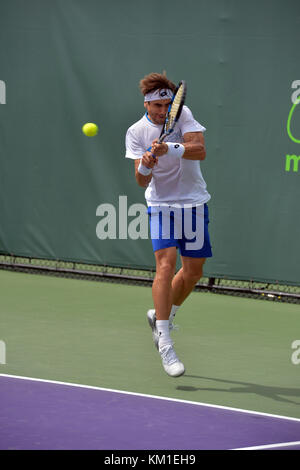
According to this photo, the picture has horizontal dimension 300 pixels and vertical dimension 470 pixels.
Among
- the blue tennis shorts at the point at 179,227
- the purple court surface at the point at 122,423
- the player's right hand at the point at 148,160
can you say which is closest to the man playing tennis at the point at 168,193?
the blue tennis shorts at the point at 179,227

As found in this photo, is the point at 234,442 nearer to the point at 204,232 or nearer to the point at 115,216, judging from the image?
the point at 204,232

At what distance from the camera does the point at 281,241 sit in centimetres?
748

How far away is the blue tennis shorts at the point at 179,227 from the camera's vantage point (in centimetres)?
527

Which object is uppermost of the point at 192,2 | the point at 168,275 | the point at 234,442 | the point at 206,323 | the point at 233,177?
the point at 192,2

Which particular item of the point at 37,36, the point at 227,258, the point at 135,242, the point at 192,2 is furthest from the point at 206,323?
the point at 37,36

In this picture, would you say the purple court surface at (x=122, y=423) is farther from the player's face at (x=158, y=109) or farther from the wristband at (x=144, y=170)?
the player's face at (x=158, y=109)

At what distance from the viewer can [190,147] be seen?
5160 mm

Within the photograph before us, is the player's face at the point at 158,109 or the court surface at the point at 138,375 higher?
the player's face at the point at 158,109

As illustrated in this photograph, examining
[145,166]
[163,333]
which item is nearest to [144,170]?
[145,166]

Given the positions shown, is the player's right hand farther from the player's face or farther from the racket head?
the player's face

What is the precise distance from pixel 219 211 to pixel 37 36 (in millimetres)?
2361

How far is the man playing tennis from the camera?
17.1ft

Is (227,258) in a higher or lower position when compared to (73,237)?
lower

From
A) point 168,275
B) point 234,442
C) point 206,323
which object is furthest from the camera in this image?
point 206,323
